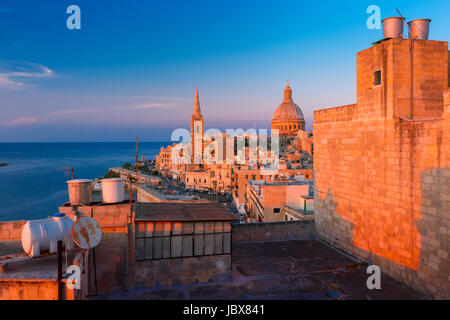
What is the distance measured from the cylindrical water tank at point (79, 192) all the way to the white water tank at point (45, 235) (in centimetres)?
211

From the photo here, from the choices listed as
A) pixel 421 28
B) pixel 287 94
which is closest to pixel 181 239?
pixel 421 28

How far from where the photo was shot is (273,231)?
15086 mm

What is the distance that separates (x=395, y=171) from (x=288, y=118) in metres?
113

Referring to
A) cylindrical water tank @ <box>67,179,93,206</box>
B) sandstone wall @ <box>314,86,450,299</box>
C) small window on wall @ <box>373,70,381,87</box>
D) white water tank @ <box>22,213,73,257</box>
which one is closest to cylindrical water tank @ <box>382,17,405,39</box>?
small window on wall @ <box>373,70,381,87</box>

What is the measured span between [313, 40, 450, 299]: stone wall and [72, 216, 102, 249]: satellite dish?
29.4ft

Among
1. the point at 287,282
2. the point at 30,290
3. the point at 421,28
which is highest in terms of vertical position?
the point at 421,28

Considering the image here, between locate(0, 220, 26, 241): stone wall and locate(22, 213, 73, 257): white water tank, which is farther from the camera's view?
locate(0, 220, 26, 241): stone wall

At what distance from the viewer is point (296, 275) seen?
36.1 ft

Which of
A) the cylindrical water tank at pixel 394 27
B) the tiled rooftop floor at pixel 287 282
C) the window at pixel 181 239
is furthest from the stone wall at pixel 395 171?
the window at pixel 181 239

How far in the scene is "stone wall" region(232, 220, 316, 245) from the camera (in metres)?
14.7

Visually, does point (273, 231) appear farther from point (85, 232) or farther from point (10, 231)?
point (10, 231)

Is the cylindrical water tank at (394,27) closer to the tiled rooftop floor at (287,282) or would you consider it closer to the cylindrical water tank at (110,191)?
the tiled rooftop floor at (287,282)

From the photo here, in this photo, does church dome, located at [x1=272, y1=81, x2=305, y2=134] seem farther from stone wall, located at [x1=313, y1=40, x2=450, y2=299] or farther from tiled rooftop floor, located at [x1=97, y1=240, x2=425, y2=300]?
tiled rooftop floor, located at [x1=97, y1=240, x2=425, y2=300]

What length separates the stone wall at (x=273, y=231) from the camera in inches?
578
